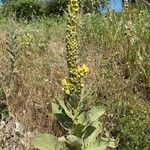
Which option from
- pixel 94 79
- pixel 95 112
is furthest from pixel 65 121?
pixel 94 79

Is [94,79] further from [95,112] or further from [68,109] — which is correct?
[68,109]

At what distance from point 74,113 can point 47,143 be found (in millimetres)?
355

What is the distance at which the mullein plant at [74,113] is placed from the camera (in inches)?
141

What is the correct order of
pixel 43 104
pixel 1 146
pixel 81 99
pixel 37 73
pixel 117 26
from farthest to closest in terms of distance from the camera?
pixel 117 26
pixel 37 73
pixel 43 104
pixel 1 146
pixel 81 99

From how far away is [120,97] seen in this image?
5.63 meters

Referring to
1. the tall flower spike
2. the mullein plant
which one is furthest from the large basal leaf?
the tall flower spike

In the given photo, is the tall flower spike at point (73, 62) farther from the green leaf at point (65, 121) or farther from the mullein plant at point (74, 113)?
the green leaf at point (65, 121)

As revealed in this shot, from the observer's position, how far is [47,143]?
394 cm

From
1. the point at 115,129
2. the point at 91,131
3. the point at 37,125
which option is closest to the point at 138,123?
the point at 115,129

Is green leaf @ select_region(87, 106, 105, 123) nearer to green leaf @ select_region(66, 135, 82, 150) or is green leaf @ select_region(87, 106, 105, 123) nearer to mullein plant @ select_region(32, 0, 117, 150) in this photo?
mullein plant @ select_region(32, 0, 117, 150)

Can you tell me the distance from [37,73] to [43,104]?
72 centimetres

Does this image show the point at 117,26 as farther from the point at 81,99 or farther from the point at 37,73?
the point at 81,99

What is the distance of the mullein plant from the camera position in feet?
Answer: 11.8

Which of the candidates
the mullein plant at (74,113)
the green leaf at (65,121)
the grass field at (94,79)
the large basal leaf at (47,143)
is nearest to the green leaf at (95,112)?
the mullein plant at (74,113)
